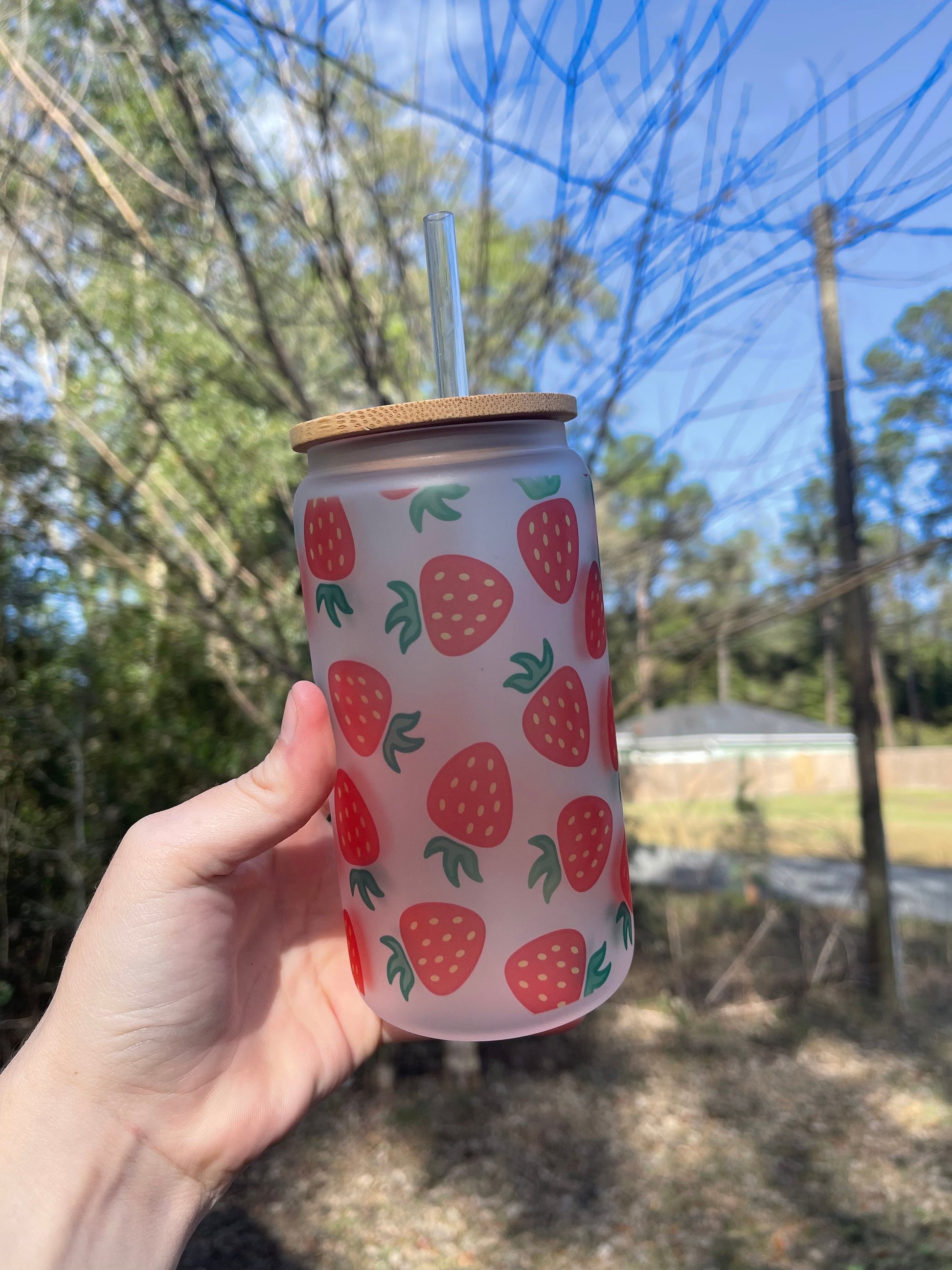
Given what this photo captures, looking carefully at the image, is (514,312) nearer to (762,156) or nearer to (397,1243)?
(762,156)

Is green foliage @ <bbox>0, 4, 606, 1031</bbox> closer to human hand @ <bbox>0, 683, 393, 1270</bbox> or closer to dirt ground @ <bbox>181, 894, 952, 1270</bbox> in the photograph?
dirt ground @ <bbox>181, 894, 952, 1270</bbox>

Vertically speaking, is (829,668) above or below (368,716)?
below

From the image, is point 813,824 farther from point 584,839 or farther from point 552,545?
point 552,545

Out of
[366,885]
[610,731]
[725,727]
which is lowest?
[725,727]

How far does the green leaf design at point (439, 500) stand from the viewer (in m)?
0.87

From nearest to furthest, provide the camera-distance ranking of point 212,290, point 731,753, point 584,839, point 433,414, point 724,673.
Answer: point 433,414 → point 584,839 → point 212,290 → point 724,673 → point 731,753

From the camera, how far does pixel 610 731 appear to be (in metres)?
1.04

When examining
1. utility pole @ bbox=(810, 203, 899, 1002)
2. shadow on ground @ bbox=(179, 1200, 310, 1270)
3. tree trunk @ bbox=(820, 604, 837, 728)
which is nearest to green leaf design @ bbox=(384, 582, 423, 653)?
shadow on ground @ bbox=(179, 1200, 310, 1270)

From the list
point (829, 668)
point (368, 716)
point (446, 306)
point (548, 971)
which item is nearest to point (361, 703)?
point (368, 716)

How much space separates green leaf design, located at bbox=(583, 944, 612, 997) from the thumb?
0.35m

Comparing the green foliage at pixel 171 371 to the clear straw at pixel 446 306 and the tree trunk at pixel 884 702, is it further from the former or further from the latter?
the tree trunk at pixel 884 702

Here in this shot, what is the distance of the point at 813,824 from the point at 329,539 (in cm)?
385

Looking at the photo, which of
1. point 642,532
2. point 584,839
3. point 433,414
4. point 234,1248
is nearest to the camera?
point 433,414

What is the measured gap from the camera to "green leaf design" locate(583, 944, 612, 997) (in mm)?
970
